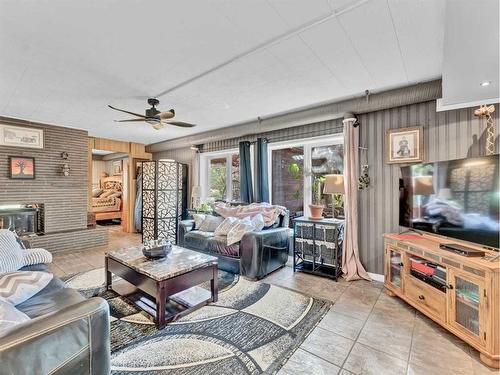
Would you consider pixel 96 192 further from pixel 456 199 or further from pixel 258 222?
pixel 456 199

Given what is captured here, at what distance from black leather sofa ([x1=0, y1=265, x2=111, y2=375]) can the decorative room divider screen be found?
3752 mm

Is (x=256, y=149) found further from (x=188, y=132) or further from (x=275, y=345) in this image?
(x=275, y=345)

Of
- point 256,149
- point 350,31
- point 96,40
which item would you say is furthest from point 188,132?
point 350,31

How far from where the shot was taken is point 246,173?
459 centimetres

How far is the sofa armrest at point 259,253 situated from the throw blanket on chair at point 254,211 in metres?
0.28

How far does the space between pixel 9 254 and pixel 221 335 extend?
1.91 m

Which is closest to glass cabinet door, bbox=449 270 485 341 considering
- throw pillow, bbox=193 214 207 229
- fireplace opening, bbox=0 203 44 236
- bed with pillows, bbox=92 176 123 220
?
throw pillow, bbox=193 214 207 229

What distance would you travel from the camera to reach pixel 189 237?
3.88 meters

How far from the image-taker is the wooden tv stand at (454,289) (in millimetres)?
1673

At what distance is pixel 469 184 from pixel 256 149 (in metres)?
3.01

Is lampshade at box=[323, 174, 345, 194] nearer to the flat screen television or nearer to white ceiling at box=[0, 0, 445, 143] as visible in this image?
the flat screen television

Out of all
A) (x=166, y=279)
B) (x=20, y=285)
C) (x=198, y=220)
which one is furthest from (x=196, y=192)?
(x=20, y=285)

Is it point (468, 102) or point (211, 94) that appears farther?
point (211, 94)

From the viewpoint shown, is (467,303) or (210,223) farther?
(210,223)
